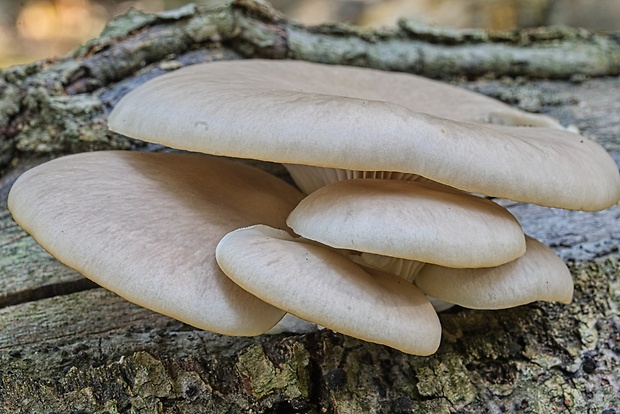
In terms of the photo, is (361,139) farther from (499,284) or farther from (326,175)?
(499,284)

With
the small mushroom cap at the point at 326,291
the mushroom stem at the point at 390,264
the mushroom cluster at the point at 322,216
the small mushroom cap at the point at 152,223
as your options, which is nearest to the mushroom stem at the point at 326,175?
the mushroom cluster at the point at 322,216

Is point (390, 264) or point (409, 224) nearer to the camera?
point (409, 224)

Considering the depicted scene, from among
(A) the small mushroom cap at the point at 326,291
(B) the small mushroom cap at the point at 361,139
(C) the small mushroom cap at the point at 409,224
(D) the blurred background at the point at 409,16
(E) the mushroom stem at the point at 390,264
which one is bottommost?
(D) the blurred background at the point at 409,16

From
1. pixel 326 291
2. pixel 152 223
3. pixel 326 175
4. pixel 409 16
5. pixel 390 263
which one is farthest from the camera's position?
pixel 409 16

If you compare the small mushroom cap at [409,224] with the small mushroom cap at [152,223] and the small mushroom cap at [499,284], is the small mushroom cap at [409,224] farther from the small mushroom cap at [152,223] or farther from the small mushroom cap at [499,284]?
the small mushroom cap at [152,223]

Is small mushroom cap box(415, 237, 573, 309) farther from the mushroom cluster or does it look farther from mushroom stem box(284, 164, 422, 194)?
mushroom stem box(284, 164, 422, 194)

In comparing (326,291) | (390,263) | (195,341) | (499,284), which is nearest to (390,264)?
(390,263)

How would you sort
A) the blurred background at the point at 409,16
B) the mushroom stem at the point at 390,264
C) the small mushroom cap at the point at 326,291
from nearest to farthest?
the small mushroom cap at the point at 326,291
the mushroom stem at the point at 390,264
the blurred background at the point at 409,16

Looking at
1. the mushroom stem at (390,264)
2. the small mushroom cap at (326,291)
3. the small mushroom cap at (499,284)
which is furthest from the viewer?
the mushroom stem at (390,264)
